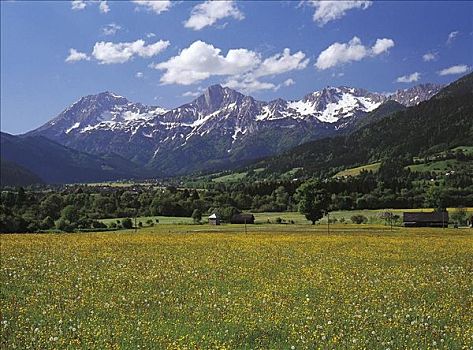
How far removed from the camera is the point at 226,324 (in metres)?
13.1

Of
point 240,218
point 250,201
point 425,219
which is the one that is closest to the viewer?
point 425,219

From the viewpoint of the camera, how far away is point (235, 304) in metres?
15.3

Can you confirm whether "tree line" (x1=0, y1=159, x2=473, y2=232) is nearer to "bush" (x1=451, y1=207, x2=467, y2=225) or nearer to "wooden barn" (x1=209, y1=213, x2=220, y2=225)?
"wooden barn" (x1=209, y1=213, x2=220, y2=225)

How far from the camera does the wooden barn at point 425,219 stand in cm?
10836

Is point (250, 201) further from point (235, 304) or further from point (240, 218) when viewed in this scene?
point (235, 304)

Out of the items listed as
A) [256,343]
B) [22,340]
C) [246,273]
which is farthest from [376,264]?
[22,340]

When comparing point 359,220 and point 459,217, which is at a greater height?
point 459,217

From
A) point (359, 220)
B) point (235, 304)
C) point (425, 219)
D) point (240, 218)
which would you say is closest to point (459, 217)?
point (425, 219)

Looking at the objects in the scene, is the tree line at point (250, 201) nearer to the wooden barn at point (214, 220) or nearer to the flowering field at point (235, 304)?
the wooden barn at point (214, 220)

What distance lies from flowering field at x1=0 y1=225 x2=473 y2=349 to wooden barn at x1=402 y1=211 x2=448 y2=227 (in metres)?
86.3

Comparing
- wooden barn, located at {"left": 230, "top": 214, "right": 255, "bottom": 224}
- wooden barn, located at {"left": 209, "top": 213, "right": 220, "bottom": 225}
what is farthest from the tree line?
wooden barn, located at {"left": 209, "top": 213, "right": 220, "bottom": 225}

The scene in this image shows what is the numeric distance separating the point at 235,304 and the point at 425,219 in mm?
101907

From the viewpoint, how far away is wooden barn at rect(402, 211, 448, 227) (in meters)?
Answer: 108

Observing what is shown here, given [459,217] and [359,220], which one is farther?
[359,220]
